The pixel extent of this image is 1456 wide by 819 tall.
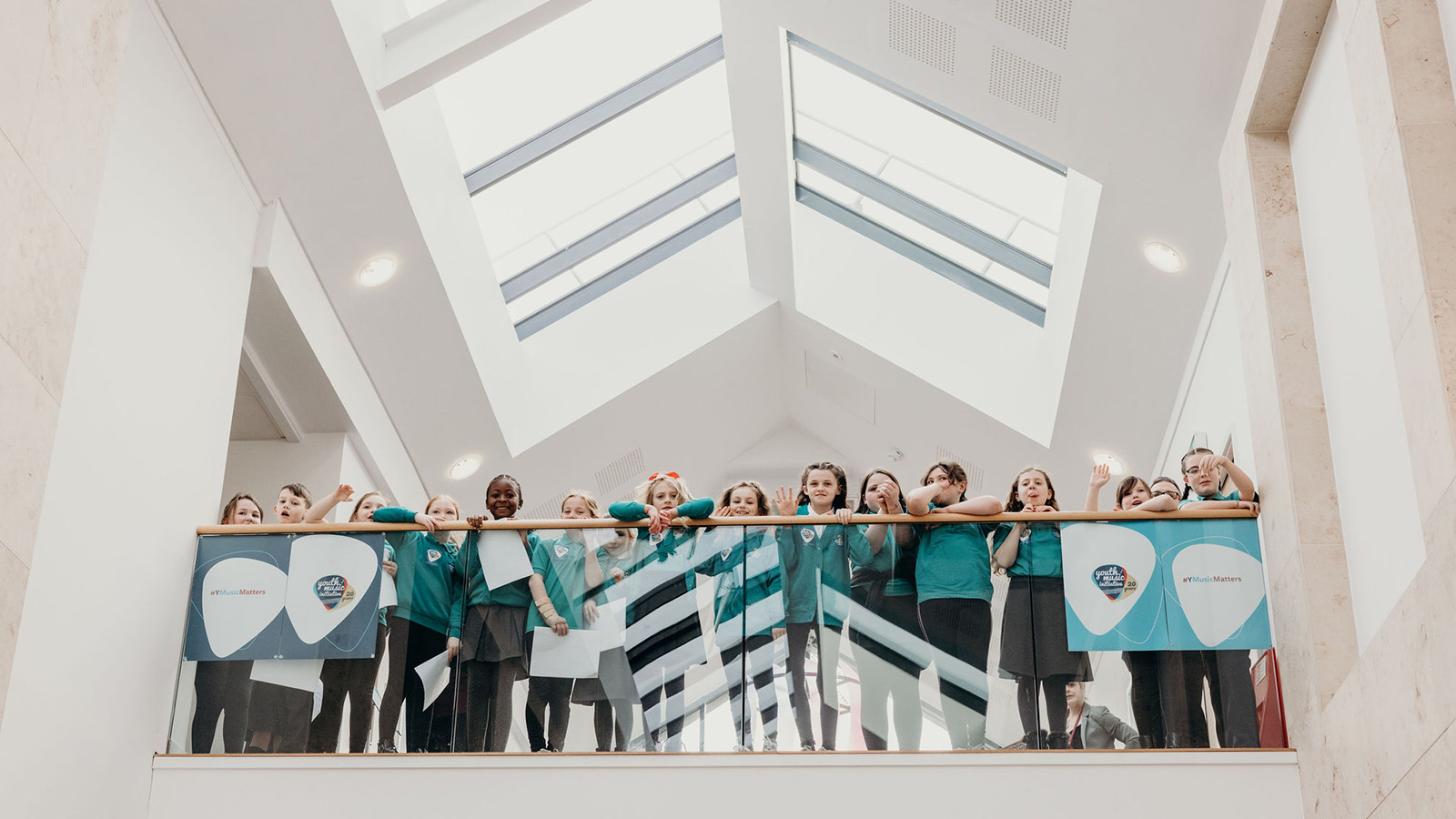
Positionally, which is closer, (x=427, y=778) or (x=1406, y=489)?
(x=1406, y=489)

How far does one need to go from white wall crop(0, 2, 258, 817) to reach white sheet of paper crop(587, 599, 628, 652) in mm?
2312

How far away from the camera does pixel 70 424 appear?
261 inches

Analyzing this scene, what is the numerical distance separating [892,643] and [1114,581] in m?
1.20

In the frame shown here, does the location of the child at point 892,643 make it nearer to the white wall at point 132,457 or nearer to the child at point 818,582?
the child at point 818,582

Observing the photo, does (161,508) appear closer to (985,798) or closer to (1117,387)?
(985,798)

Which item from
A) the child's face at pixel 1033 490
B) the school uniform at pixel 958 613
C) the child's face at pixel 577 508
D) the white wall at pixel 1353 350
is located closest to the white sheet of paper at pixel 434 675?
the child's face at pixel 577 508

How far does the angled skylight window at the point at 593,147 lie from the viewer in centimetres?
1102

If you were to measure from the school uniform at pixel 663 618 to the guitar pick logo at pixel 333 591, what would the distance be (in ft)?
4.72

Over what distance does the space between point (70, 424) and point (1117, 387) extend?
7.56 m

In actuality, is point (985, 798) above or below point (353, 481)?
below

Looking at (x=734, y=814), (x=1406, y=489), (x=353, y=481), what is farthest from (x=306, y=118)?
(x=1406, y=489)

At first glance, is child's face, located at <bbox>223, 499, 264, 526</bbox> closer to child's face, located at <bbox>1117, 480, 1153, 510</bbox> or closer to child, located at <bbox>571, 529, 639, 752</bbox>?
child, located at <bbox>571, 529, 639, 752</bbox>

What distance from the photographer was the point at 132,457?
23.9ft

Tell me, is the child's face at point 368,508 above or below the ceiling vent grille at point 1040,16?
below
